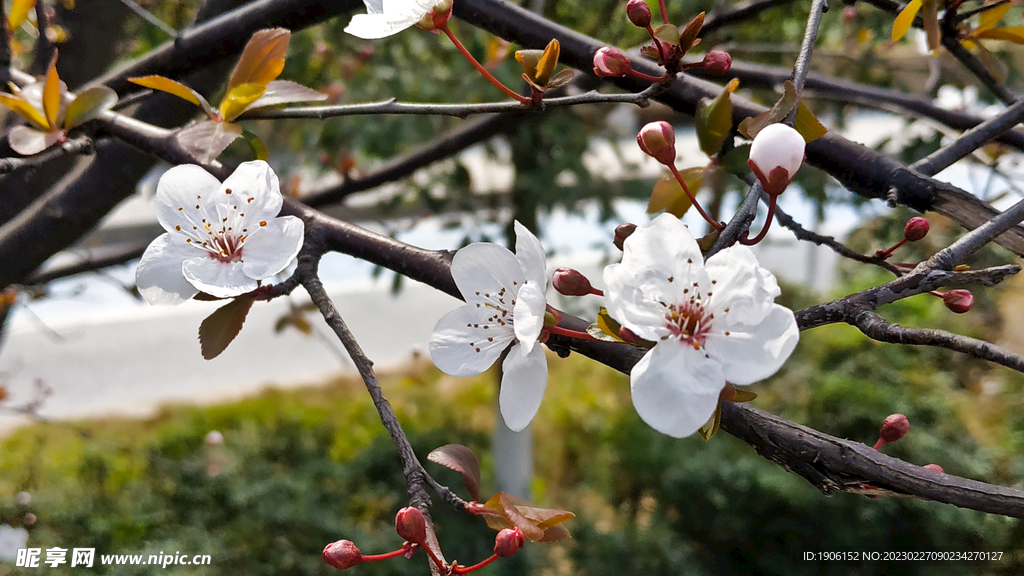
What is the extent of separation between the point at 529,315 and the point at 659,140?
0.43 feet

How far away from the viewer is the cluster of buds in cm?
30

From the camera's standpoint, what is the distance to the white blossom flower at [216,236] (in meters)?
0.35

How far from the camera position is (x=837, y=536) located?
161 cm

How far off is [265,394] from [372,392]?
265 cm

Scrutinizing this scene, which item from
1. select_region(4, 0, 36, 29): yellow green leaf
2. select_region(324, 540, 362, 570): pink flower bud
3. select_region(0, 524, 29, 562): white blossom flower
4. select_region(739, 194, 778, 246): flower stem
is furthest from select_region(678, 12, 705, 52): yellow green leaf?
select_region(0, 524, 29, 562): white blossom flower

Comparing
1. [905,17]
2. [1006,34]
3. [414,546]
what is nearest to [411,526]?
[414,546]

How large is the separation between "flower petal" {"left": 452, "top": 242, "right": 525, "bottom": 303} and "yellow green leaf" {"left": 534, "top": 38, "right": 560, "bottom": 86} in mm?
110

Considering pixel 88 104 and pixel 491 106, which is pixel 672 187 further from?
pixel 88 104

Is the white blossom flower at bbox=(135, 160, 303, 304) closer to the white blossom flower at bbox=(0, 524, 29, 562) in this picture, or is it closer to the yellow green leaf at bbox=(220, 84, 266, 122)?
the yellow green leaf at bbox=(220, 84, 266, 122)

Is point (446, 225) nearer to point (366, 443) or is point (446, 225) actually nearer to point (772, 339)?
point (366, 443)

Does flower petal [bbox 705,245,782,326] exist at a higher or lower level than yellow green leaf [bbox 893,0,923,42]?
lower

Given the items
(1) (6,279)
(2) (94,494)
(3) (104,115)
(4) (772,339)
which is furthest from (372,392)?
(2) (94,494)

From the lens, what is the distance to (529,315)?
0.93 feet

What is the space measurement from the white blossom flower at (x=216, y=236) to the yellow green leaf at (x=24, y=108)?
119mm
